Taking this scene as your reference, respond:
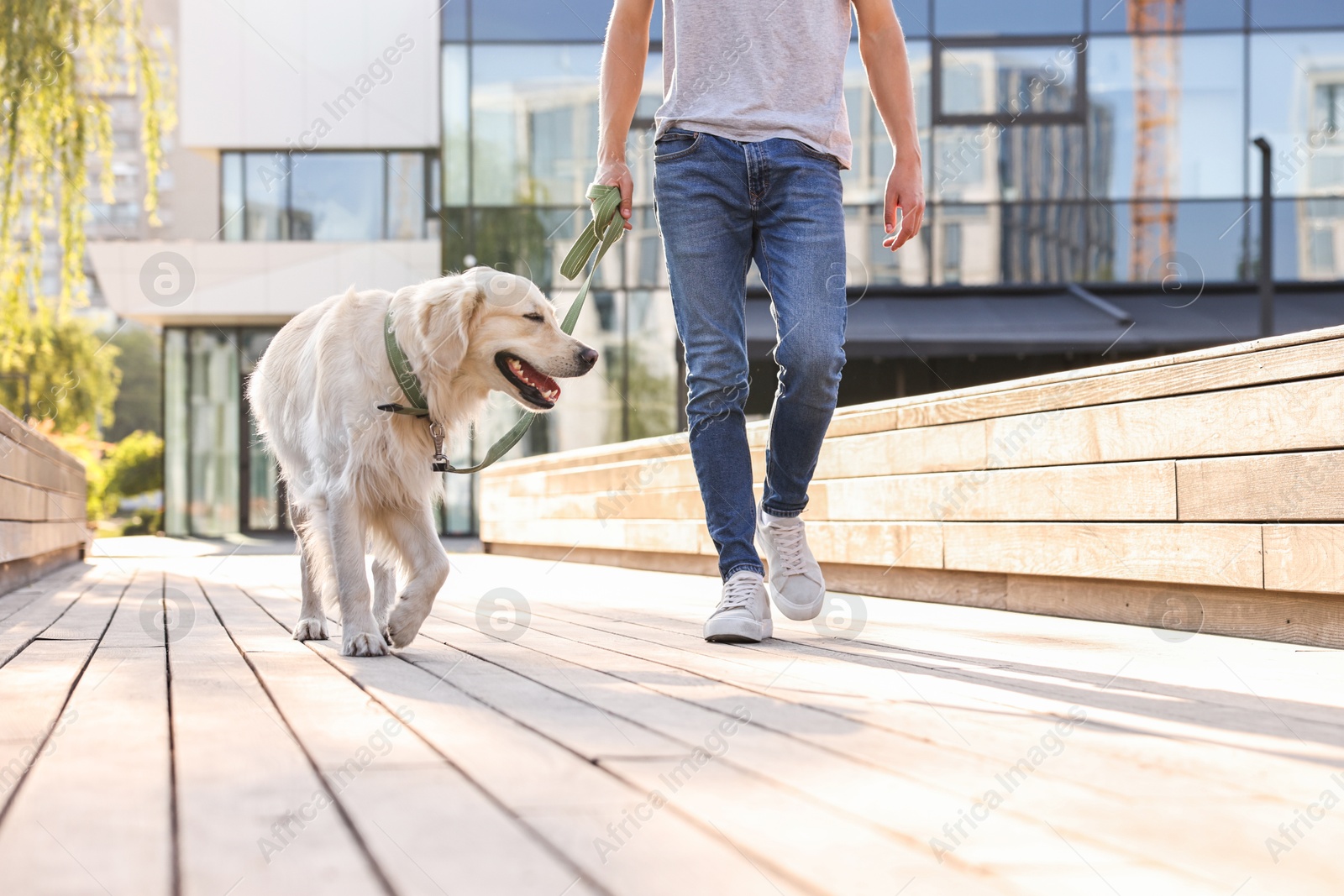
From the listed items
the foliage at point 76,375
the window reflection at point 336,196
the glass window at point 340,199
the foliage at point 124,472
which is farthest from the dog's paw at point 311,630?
the foliage at point 76,375

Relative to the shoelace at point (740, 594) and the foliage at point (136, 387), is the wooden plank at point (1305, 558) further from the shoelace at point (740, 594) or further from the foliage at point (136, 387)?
the foliage at point (136, 387)

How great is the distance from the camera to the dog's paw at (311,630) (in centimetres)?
366

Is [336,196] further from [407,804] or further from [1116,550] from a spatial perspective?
[407,804]

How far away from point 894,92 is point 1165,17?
41.6 feet

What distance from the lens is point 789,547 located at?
3479 millimetres

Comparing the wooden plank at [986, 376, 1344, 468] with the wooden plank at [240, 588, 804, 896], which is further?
the wooden plank at [986, 376, 1344, 468]

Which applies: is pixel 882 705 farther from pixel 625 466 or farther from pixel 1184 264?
pixel 1184 264

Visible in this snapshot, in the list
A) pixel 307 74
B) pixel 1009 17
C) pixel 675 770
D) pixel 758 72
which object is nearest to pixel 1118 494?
pixel 758 72

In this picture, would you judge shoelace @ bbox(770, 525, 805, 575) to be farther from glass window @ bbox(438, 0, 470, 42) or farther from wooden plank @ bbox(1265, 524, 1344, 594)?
glass window @ bbox(438, 0, 470, 42)

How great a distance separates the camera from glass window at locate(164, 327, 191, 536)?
58.9 ft

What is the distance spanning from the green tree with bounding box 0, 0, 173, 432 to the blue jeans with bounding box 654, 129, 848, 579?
23.0ft

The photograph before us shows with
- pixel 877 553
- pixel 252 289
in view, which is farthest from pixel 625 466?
pixel 252 289

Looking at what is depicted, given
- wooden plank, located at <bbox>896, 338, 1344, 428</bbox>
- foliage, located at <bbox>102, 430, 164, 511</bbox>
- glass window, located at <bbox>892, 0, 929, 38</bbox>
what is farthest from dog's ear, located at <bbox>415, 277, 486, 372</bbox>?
foliage, located at <bbox>102, 430, 164, 511</bbox>

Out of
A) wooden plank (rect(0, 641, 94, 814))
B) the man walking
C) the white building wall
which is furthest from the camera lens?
the white building wall
